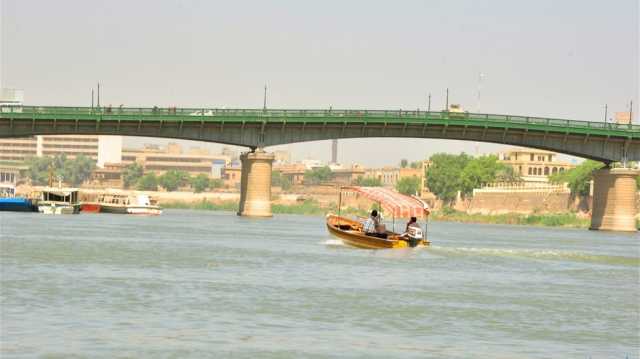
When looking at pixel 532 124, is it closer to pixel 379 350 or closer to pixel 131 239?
pixel 131 239

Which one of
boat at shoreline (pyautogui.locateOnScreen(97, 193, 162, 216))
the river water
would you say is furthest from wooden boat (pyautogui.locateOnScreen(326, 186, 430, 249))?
boat at shoreline (pyautogui.locateOnScreen(97, 193, 162, 216))

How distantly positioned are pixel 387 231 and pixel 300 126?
7170cm

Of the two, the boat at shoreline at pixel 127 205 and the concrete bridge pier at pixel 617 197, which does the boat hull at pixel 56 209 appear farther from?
the concrete bridge pier at pixel 617 197

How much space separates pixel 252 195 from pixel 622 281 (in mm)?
93308

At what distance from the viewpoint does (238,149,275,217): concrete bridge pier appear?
497 ft

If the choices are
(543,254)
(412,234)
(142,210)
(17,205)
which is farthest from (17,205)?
(412,234)

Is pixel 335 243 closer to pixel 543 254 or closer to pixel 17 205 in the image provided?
pixel 543 254

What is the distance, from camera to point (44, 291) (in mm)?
47125

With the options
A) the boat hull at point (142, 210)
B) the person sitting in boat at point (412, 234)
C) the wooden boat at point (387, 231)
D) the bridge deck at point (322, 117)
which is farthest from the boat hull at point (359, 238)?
the boat hull at point (142, 210)

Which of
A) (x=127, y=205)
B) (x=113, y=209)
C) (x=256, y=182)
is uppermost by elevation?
(x=256, y=182)

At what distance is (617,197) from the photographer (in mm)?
156500

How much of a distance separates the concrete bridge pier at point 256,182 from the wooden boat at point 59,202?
1871 centimetres

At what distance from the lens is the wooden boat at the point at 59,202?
158 m

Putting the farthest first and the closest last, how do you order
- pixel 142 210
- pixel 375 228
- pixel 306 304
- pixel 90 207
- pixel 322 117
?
1. pixel 90 207
2. pixel 142 210
3. pixel 322 117
4. pixel 375 228
5. pixel 306 304
